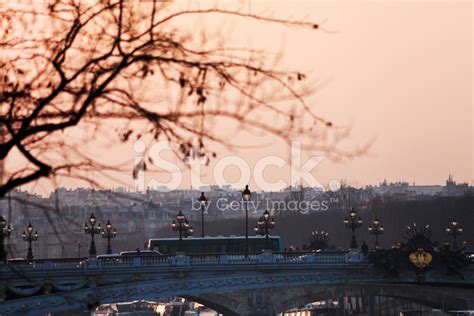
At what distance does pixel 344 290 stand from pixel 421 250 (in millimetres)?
16898

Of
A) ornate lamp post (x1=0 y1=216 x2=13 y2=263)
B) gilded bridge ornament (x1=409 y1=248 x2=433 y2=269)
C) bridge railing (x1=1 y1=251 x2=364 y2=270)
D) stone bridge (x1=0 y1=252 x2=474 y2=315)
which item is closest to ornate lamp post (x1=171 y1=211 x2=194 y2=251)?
bridge railing (x1=1 y1=251 x2=364 y2=270)

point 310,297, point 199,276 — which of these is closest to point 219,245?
point 310,297

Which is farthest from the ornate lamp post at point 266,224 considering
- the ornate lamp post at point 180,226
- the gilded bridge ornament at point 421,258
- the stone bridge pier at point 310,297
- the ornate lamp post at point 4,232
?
the ornate lamp post at point 4,232

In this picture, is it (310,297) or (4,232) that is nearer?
(4,232)

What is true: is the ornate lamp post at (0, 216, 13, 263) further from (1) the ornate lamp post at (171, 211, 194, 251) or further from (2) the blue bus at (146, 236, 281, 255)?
(2) the blue bus at (146, 236, 281, 255)

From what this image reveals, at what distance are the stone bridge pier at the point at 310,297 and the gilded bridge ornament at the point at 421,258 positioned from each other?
867cm

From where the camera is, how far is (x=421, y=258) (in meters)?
72.9

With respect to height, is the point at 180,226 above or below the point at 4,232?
above

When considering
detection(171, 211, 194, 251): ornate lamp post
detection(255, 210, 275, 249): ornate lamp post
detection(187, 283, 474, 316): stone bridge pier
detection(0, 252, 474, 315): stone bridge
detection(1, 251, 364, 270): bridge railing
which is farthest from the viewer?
detection(187, 283, 474, 316): stone bridge pier

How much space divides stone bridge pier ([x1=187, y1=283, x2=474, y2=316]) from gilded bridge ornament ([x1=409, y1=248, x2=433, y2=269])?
8674 mm

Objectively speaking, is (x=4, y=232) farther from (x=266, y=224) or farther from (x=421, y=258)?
(x=266, y=224)

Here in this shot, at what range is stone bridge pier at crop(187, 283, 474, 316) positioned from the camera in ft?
272

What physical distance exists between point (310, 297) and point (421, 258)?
1595 cm

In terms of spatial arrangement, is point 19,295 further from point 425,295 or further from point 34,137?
point 34,137
